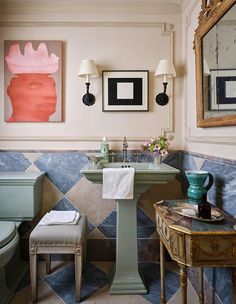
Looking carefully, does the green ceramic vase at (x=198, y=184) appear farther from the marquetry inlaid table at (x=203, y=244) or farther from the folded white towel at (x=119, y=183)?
the folded white towel at (x=119, y=183)

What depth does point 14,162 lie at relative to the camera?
2.06m

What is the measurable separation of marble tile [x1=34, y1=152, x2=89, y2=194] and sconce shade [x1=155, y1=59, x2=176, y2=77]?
37.1 inches

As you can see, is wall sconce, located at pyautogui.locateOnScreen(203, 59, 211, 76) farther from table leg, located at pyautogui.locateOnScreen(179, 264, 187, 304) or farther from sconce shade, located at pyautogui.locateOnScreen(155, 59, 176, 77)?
table leg, located at pyautogui.locateOnScreen(179, 264, 187, 304)

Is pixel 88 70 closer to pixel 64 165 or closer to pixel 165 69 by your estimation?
pixel 165 69

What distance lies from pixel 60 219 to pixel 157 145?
0.92 meters

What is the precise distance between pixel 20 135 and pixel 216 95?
1589 mm

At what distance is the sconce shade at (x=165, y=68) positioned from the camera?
1.92 m

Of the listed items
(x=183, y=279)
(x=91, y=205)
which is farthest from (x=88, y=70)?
(x=183, y=279)

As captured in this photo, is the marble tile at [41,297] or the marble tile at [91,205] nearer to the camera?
the marble tile at [41,297]

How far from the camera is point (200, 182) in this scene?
1233 mm

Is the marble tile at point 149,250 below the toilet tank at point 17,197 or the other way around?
below

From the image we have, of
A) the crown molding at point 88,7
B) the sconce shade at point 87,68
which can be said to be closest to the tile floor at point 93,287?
the sconce shade at point 87,68

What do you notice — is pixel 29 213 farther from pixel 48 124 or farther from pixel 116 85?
pixel 116 85

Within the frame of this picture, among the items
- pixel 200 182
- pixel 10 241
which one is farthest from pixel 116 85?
pixel 10 241
